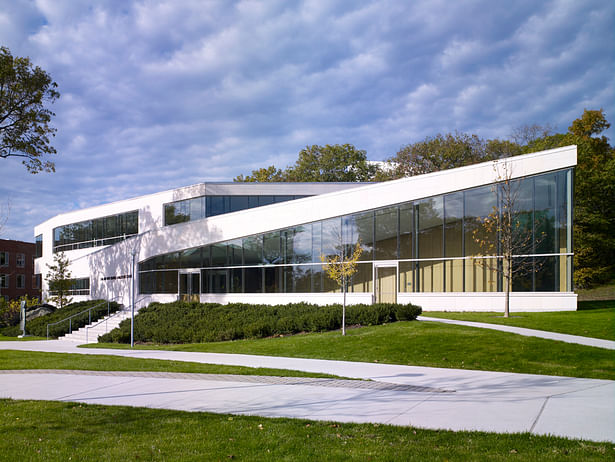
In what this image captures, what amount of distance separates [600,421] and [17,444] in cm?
811

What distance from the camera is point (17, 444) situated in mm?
6895

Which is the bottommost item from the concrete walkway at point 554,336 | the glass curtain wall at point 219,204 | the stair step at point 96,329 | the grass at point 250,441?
the stair step at point 96,329

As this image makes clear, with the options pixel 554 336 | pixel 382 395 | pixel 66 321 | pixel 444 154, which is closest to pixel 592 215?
pixel 444 154

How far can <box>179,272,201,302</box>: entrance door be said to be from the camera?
34.2m

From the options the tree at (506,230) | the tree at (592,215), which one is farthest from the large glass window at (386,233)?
the tree at (592,215)

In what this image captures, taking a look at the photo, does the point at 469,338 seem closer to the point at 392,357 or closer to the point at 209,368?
the point at 392,357

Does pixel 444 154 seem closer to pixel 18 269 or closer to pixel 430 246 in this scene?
pixel 430 246

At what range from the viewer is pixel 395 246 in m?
27.0

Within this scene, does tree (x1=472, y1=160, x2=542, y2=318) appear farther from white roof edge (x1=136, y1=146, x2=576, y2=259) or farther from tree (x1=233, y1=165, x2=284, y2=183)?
tree (x1=233, y1=165, x2=284, y2=183)

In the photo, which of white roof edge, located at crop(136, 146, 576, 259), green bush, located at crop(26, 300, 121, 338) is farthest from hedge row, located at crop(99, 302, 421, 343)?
white roof edge, located at crop(136, 146, 576, 259)

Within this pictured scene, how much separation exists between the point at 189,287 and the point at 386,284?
14.3 m

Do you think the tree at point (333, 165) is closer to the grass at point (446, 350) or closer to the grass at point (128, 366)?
the grass at point (446, 350)

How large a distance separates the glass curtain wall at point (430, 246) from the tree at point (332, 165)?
32572mm

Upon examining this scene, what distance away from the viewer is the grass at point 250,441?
6109 millimetres
